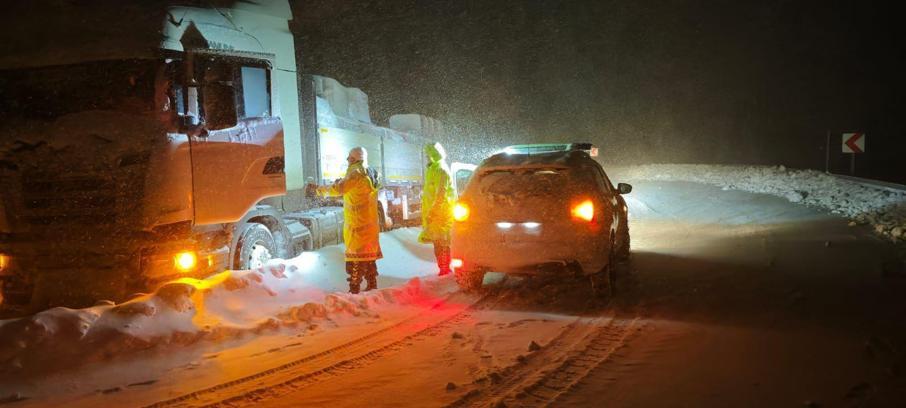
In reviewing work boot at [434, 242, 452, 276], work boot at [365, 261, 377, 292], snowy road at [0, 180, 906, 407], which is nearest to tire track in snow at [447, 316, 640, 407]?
snowy road at [0, 180, 906, 407]

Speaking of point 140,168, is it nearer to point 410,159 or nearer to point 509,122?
point 410,159

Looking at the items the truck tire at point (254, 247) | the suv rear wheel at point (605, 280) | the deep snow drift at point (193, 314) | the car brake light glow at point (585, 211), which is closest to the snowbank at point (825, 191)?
the suv rear wheel at point (605, 280)

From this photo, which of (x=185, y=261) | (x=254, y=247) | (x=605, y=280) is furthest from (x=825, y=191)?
(x=185, y=261)

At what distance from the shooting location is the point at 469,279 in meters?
7.55

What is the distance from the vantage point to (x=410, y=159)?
1580cm

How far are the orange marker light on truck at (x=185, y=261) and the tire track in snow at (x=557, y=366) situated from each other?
157 inches

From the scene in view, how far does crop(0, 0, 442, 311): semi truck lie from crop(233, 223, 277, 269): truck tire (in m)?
0.09

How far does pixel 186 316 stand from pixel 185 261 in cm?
91

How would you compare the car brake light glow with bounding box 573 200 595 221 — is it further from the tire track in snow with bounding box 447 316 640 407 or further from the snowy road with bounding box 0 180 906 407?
the tire track in snow with bounding box 447 316 640 407

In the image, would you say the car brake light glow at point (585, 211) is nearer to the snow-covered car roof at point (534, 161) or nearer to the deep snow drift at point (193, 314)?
the snow-covered car roof at point (534, 161)

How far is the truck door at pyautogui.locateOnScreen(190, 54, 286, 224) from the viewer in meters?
7.01

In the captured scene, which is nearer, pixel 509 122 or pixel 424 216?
pixel 424 216

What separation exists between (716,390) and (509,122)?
52.7 metres

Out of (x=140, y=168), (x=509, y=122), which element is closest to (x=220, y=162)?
(x=140, y=168)
